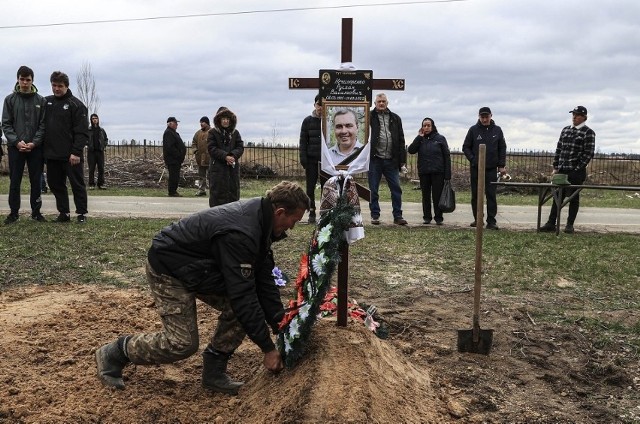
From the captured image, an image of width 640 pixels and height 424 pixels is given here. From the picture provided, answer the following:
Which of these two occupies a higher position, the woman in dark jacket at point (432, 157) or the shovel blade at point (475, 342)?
the woman in dark jacket at point (432, 157)

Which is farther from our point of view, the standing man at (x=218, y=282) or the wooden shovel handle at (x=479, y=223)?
the wooden shovel handle at (x=479, y=223)

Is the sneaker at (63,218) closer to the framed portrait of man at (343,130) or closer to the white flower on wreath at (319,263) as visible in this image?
the framed portrait of man at (343,130)

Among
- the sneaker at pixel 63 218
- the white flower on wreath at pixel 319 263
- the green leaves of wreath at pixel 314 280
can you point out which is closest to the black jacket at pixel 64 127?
the sneaker at pixel 63 218

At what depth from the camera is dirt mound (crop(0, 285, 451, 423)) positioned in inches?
142

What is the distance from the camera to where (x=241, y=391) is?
13.5 ft

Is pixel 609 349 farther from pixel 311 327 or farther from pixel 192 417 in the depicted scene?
pixel 192 417

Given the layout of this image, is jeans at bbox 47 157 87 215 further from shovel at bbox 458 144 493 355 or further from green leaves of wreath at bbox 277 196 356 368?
shovel at bbox 458 144 493 355

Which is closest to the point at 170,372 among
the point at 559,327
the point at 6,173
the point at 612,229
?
the point at 559,327

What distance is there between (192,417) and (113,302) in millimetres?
2439

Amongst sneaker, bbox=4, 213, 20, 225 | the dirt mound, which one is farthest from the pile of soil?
sneaker, bbox=4, 213, 20, 225

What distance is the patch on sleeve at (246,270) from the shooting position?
11.7ft

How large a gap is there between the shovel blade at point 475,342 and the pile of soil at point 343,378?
0.23 feet

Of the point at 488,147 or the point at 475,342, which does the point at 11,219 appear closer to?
the point at 488,147

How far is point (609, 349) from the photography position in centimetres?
503
